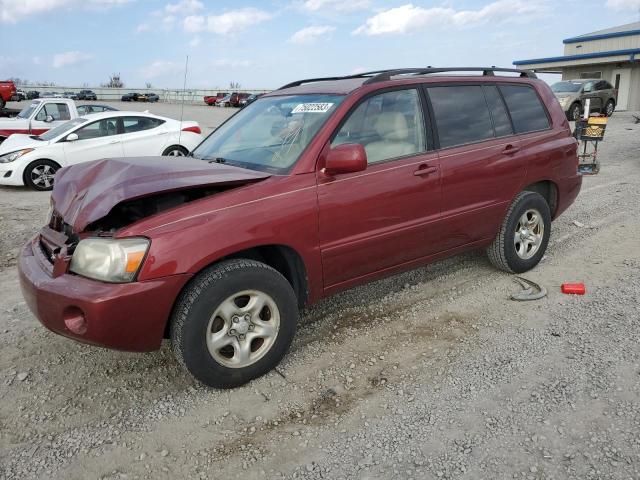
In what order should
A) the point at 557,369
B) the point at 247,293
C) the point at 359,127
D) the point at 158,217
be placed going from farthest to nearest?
1. the point at 359,127
2. the point at 557,369
3. the point at 247,293
4. the point at 158,217

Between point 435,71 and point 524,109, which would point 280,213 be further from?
point 524,109

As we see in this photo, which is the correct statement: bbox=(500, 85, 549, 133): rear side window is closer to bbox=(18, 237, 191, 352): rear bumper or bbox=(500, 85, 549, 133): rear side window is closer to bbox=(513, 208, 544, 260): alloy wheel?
bbox=(513, 208, 544, 260): alloy wheel

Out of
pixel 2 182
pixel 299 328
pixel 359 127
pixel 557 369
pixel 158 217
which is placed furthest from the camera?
pixel 2 182

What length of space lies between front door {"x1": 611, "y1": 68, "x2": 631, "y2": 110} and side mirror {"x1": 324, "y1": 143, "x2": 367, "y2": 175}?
1307 inches

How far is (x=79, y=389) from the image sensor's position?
3201 mm

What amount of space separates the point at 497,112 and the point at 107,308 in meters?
3.53

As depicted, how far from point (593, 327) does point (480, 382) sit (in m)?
1.24

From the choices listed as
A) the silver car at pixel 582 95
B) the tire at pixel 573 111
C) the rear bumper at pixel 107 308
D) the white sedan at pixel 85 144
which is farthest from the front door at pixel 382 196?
the tire at pixel 573 111

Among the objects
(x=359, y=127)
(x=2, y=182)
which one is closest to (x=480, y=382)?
(x=359, y=127)

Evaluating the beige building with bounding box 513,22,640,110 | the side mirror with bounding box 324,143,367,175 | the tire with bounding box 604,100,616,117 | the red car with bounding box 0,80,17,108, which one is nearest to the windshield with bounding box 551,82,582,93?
the tire with bounding box 604,100,616,117

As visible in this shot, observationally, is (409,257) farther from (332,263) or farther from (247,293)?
(247,293)

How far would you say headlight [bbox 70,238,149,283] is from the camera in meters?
2.73

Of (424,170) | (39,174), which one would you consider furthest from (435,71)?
(39,174)

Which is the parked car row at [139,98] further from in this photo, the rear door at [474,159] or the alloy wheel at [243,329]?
the alloy wheel at [243,329]
